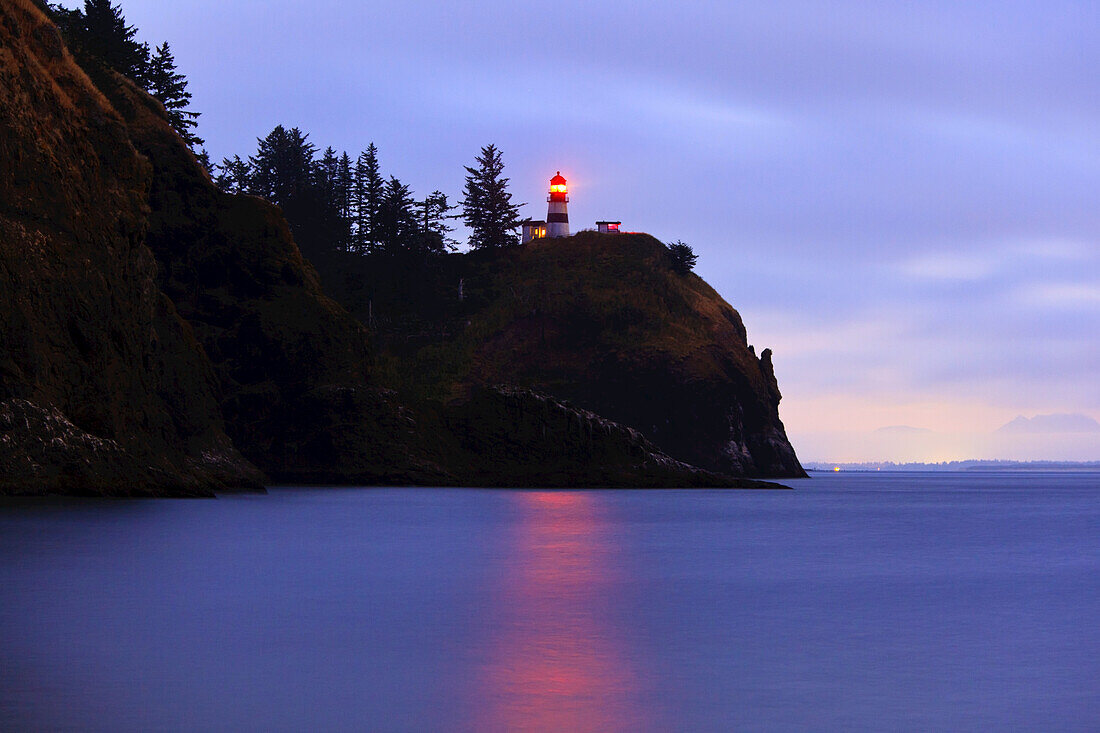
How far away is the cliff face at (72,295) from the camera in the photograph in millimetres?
40312

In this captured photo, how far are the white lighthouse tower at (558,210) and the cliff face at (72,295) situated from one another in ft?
258

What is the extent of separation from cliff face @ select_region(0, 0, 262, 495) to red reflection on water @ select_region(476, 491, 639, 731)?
60.4 feet

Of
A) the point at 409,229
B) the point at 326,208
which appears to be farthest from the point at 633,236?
the point at 326,208

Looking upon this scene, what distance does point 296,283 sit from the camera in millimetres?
75438

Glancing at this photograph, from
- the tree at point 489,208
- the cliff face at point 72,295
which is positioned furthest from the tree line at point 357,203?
the cliff face at point 72,295

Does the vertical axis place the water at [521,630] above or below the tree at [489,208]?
below

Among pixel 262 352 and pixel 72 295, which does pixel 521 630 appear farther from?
pixel 262 352

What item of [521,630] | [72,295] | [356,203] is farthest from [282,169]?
[521,630]

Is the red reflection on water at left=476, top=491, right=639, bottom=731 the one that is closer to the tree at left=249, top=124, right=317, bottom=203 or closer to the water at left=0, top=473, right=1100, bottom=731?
the water at left=0, top=473, right=1100, bottom=731

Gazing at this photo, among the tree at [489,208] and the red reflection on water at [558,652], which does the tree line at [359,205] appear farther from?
the red reflection on water at [558,652]

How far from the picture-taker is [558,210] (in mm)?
133500

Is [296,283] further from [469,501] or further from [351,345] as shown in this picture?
[469,501]

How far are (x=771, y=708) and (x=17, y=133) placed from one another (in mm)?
42226

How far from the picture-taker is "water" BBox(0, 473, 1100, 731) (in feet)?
39.4
